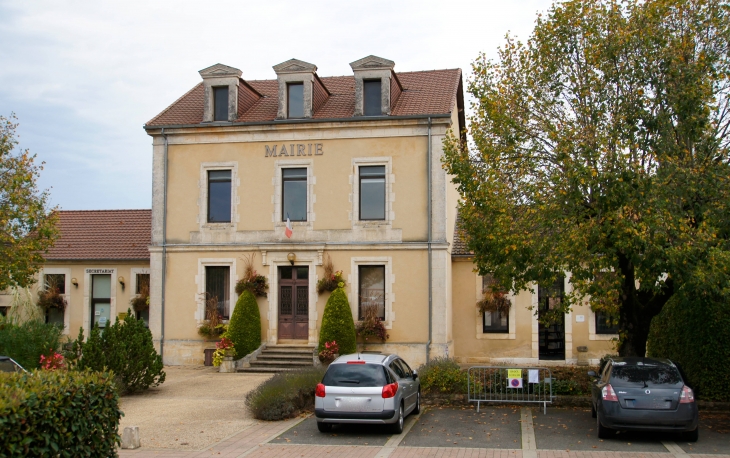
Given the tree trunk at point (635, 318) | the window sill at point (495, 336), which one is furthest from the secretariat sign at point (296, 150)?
the tree trunk at point (635, 318)

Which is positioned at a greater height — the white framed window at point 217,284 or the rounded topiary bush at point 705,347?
the white framed window at point 217,284

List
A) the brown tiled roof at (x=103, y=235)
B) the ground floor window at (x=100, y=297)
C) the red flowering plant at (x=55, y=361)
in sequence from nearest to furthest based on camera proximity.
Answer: the red flowering plant at (x=55, y=361) < the ground floor window at (x=100, y=297) < the brown tiled roof at (x=103, y=235)

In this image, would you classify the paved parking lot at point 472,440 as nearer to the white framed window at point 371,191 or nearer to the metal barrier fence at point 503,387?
the metal barrier fence at point 503,387

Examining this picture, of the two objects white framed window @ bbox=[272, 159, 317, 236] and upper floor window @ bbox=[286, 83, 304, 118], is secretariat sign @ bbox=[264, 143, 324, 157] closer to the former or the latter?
white framed window @ bbox=[272, 159, 317, 236]

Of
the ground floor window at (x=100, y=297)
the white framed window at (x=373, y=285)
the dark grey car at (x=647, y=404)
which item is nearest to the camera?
the dark grey car at (x=647, y=404)

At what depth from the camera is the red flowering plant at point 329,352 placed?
22.2m

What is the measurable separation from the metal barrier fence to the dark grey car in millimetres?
3080

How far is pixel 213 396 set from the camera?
58.6 feet

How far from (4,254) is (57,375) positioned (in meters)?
12.9

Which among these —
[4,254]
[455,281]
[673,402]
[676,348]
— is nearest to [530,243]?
[673,402]

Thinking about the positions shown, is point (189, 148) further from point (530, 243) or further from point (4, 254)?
point (530, 243)

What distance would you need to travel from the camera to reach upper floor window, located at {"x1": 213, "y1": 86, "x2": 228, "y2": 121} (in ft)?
82.0

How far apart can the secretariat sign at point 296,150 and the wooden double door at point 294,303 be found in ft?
12.5

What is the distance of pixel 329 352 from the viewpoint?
2220 centimetres
